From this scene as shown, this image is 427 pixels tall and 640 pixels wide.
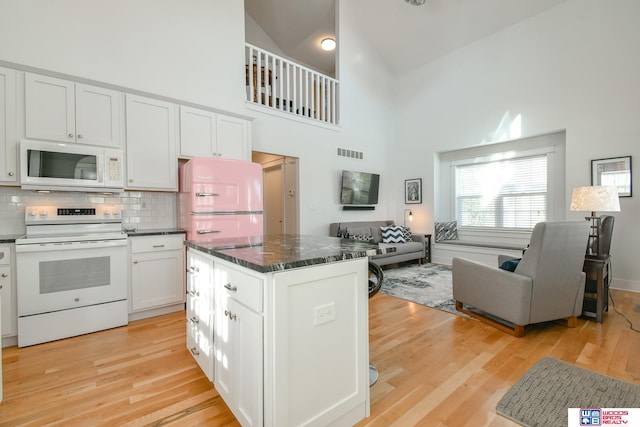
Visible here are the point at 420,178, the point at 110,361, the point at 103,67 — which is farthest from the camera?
the point at 420,178

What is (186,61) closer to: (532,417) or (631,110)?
(532,417)

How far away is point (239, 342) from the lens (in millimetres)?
1407

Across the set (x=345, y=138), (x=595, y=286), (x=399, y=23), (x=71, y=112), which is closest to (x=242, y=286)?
(x=71, y=112)

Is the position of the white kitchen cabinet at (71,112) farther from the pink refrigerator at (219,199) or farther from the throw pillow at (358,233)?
the throw pillow at (358,233)

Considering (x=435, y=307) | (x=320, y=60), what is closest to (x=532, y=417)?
(x=435, y=307)

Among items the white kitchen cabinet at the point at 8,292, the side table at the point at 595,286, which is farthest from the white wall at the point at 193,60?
the side table at the point at 595,286

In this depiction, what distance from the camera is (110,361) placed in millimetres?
2162

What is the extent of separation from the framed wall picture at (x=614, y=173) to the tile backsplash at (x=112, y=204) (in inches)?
228

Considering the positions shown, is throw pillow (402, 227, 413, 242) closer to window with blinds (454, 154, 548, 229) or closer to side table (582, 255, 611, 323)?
window with blinds (454, 154, 548, 229)

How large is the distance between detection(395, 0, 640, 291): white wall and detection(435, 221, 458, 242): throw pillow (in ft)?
0.74

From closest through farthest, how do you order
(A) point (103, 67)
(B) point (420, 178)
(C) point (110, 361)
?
(C) point (110, 361) → (A) point (103, 67) → (B) point (420, 178)

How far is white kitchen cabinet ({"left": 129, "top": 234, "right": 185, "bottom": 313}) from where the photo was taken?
2.93m

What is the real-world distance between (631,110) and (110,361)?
6.48m

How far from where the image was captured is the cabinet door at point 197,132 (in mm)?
3418
